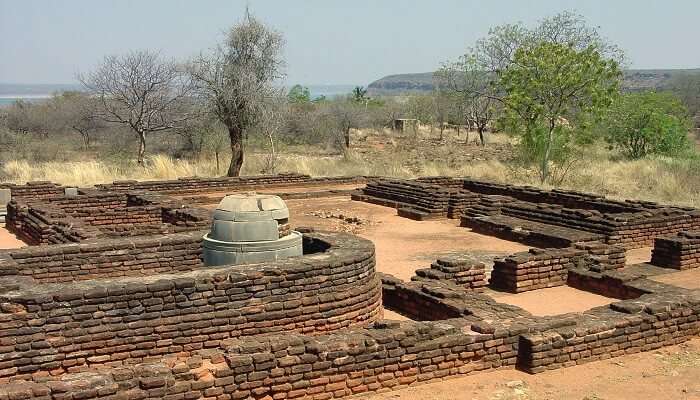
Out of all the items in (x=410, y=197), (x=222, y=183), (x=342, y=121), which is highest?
(x=342, y=121)

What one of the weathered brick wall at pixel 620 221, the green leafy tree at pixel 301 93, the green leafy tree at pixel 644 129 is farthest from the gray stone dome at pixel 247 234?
the green leafy tree at pixel 301 93

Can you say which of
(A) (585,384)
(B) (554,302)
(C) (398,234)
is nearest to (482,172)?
(C) (398,234)

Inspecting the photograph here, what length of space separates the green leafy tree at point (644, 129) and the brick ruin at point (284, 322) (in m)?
19.0

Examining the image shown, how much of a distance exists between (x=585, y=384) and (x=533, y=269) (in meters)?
3.28

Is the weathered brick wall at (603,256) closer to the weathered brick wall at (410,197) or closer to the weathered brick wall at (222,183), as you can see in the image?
the weathered brick wall at (410,197)

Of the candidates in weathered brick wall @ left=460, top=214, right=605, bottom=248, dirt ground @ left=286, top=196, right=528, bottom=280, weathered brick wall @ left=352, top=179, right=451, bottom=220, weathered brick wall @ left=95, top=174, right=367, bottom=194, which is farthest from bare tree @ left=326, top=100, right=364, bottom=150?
weathered brick wall @ left=460, top=214, right=605, bottom=248

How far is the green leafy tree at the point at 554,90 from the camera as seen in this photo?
20297 millimetres

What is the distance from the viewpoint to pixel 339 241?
25.2 ft

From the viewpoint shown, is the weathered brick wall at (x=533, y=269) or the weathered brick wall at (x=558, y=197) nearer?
→ the weathered brick wall at (x=533, y=269)

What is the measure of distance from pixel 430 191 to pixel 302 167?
334 inches

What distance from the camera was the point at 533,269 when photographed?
8.80 m

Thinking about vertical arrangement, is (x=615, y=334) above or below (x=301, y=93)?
below

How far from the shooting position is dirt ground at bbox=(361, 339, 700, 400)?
539 cm

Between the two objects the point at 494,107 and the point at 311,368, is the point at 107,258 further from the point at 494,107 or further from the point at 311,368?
the point at 494,107
